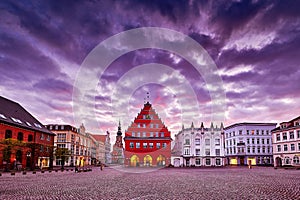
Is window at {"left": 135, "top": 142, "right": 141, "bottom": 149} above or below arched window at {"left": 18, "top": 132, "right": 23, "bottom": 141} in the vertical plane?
below

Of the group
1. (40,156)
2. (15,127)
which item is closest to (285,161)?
(40,156)

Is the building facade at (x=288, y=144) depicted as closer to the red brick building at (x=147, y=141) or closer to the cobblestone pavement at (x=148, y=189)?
the red brick building at (x=147, y=141)

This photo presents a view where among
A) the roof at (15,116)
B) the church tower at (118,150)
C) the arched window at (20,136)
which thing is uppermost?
the roof at (15,116)

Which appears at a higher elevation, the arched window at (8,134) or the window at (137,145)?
the arched window at (8,134)

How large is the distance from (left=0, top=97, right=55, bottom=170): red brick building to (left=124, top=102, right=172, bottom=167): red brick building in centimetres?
A: 2174

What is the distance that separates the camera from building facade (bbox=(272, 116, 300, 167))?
57.7 meters

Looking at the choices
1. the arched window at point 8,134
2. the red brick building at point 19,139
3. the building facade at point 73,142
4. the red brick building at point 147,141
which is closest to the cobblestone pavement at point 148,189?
the red brick building at point 19,139

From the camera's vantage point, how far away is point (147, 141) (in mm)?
68625

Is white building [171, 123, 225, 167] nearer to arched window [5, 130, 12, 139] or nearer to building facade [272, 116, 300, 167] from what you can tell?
building facade [272, 116, 300, 167]

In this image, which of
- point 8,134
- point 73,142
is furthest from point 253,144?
point 8,134

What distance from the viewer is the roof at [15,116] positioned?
136 feet

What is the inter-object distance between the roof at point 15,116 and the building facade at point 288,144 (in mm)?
56941

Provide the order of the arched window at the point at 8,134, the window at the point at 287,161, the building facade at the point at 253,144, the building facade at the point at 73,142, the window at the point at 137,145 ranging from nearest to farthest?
the arched window at the point at 8,134
the window at the point at 287,161
the window at the point at 137,145
the building facade at the point at 73,142
the building facade at the point at 253,144

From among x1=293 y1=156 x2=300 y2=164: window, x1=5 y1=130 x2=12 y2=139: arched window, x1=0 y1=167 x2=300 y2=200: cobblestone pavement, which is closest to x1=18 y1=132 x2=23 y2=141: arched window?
x1=5 y1=130 x2=12 y2=139: arched window
